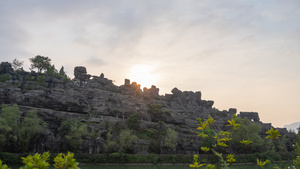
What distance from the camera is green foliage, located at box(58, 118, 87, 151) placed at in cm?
4622

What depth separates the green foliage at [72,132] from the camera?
46.2 meters

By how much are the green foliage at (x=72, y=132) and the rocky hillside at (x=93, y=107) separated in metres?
1.45

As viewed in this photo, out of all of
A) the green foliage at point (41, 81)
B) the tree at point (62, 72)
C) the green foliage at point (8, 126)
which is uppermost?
the tree at point (62, 72)

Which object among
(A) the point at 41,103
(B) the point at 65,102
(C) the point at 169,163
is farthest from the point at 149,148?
(A) the point at 41,103

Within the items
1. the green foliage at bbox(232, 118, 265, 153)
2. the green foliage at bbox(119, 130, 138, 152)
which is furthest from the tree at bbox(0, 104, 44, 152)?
the green foliage at bbox(232, 118, 265, 153)

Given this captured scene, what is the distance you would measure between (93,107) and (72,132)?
19.6 m

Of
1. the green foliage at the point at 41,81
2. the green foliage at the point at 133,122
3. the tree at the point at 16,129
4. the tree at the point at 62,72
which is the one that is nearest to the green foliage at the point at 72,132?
the tree at the point at 16,129

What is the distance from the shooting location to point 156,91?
9919 centimetres

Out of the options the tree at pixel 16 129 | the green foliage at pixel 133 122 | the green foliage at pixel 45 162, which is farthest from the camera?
the green foliage at pixel 133 122

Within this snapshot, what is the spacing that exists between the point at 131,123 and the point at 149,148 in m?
9.24

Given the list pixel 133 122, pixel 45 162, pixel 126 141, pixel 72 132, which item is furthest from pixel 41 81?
pixel 45 162

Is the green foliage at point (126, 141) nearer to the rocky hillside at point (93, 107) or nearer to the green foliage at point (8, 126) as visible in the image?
the rocky hillside at point (93, 107)

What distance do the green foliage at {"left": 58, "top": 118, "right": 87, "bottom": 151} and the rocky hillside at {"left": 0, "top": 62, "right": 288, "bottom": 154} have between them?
4.77ft

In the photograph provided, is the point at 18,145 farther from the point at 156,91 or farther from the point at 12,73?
the point at 156,91
